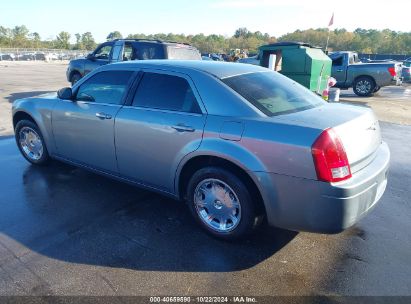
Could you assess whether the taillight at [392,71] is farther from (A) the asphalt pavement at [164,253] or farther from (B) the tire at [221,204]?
(B) the tire at [221,204]

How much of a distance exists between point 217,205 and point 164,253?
0.67 meters

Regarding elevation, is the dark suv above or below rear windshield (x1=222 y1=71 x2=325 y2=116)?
above

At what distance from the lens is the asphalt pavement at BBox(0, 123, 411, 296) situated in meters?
2.70

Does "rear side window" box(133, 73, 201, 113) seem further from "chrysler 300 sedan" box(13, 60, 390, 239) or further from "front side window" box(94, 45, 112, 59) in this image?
"front side window" box(94, 45, 112, 59)

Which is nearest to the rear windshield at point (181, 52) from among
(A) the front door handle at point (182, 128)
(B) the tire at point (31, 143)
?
(B) the tire at point (31, 143)

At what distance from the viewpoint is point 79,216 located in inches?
147

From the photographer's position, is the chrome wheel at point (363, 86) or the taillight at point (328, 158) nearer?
the taillight at point (328, 158)

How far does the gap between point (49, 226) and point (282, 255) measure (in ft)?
7.65

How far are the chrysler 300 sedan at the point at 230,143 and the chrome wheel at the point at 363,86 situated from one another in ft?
44.3

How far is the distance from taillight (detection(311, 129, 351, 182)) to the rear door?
1069 mm

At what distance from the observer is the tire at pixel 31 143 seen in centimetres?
505

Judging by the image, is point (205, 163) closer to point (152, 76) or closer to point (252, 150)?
point (252, 150)

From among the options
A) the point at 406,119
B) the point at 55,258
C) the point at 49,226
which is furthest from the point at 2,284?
the point at 406,119

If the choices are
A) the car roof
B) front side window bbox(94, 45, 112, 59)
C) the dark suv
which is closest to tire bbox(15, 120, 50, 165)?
the car roof
